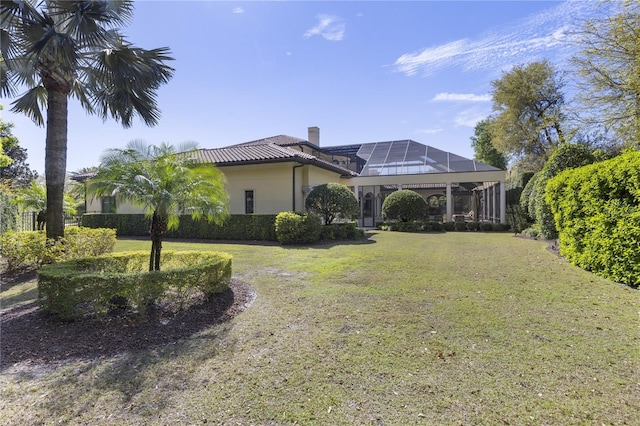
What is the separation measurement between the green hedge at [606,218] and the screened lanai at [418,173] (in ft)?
42.6

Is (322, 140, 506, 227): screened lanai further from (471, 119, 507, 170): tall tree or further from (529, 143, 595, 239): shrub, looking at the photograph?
(471, 119, 507, 170): tall tree

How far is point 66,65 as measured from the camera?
19.7ft

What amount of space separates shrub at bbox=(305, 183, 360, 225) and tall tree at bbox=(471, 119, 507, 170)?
25956 millimetres

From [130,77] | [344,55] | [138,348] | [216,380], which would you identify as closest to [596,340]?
[216,380]

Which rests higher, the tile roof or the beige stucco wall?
the tile roof

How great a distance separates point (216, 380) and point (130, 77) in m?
6.49

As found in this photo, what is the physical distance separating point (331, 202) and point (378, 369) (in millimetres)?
11322

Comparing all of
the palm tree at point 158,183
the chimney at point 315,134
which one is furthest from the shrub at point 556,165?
the chimney at point 315,134

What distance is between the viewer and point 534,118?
22.4 meters

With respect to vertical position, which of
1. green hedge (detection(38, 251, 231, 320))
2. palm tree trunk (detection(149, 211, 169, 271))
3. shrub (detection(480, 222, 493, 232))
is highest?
palm tree trunk (detection(149, 211, 169, 271))

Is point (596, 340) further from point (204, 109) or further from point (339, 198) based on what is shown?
point (204, 109)

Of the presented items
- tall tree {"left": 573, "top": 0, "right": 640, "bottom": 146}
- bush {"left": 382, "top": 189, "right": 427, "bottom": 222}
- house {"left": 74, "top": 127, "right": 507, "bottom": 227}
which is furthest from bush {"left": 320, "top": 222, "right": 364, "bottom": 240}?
tall tree {"left": 573, "top": 0, "right": 640, "bottom": 146}

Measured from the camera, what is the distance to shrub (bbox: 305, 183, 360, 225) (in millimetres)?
14133

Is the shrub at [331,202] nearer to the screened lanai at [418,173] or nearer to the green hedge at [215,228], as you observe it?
the green hedge at [215,228]
